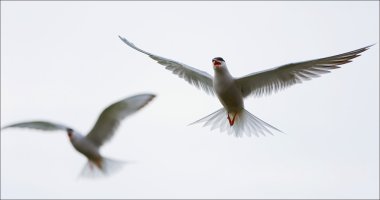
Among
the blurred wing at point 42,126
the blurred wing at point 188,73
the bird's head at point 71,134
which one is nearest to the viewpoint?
the bird's head at point 71,134

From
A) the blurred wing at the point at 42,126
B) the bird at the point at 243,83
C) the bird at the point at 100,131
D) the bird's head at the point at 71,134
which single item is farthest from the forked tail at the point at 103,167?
the bird at the point at 243,83

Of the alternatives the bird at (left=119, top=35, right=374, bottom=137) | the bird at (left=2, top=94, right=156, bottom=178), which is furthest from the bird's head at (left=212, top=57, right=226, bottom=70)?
the bird at (left=2, top=94, right=156, bottom=178)

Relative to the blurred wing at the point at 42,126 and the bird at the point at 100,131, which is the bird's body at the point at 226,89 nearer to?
the bird at the point at 100,131

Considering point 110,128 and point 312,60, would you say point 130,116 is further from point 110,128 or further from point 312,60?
point 312,60

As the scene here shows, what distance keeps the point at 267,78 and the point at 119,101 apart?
2.18 meters

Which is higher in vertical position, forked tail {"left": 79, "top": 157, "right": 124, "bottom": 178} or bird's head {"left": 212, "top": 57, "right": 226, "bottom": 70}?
bird's head {"left": 212, "top": 57, "right": 226, "bottom": 70}

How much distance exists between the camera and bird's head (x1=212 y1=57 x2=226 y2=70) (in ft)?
47.5

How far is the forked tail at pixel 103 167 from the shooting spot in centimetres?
1546

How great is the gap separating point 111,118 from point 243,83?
2106 millimetres

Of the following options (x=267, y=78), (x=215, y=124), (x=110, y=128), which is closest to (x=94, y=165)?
(x=110, y=128)

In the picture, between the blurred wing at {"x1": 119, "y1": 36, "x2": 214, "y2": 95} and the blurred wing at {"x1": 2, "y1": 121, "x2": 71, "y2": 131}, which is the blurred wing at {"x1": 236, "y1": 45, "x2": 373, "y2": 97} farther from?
the blurred wing at {"x1": 2, "y1": 121, "x2": 71, "y2": 131}

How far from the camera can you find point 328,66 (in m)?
14.6

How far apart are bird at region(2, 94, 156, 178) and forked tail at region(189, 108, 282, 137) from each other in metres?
0.96

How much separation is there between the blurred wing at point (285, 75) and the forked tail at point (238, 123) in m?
0.35
